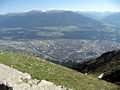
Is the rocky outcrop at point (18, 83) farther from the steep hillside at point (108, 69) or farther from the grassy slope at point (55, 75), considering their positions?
the steep hillside at point (108, 69)

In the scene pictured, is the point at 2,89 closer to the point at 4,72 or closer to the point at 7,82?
the point at 7,82

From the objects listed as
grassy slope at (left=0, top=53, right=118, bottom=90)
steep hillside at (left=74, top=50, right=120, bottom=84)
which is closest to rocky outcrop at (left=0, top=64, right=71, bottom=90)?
grassy slope at (left=0, top=53, right=118, bottom=90)

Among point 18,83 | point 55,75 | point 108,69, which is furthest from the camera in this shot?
point 108,69

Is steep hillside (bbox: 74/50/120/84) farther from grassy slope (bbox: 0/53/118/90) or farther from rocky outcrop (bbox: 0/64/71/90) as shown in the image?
rocky outcrop (bbox: 0/64/71/90)

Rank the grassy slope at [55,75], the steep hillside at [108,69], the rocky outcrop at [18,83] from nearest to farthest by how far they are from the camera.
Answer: the rocky outcrop at [18,83], the grassy slope at [55,75], the steep hillside at [108,69]

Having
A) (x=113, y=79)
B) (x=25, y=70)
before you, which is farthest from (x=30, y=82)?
(x=113, y=79)

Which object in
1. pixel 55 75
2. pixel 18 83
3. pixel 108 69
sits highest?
pixel 18 83

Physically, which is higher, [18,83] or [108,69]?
[18,83]


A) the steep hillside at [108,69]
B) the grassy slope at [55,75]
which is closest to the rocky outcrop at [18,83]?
the grassy slope at [55,75]

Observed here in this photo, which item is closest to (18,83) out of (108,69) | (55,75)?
(55,75)

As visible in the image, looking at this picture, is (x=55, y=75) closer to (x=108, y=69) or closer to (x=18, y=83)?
(x=18, y=83)

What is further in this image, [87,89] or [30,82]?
[87,89]
